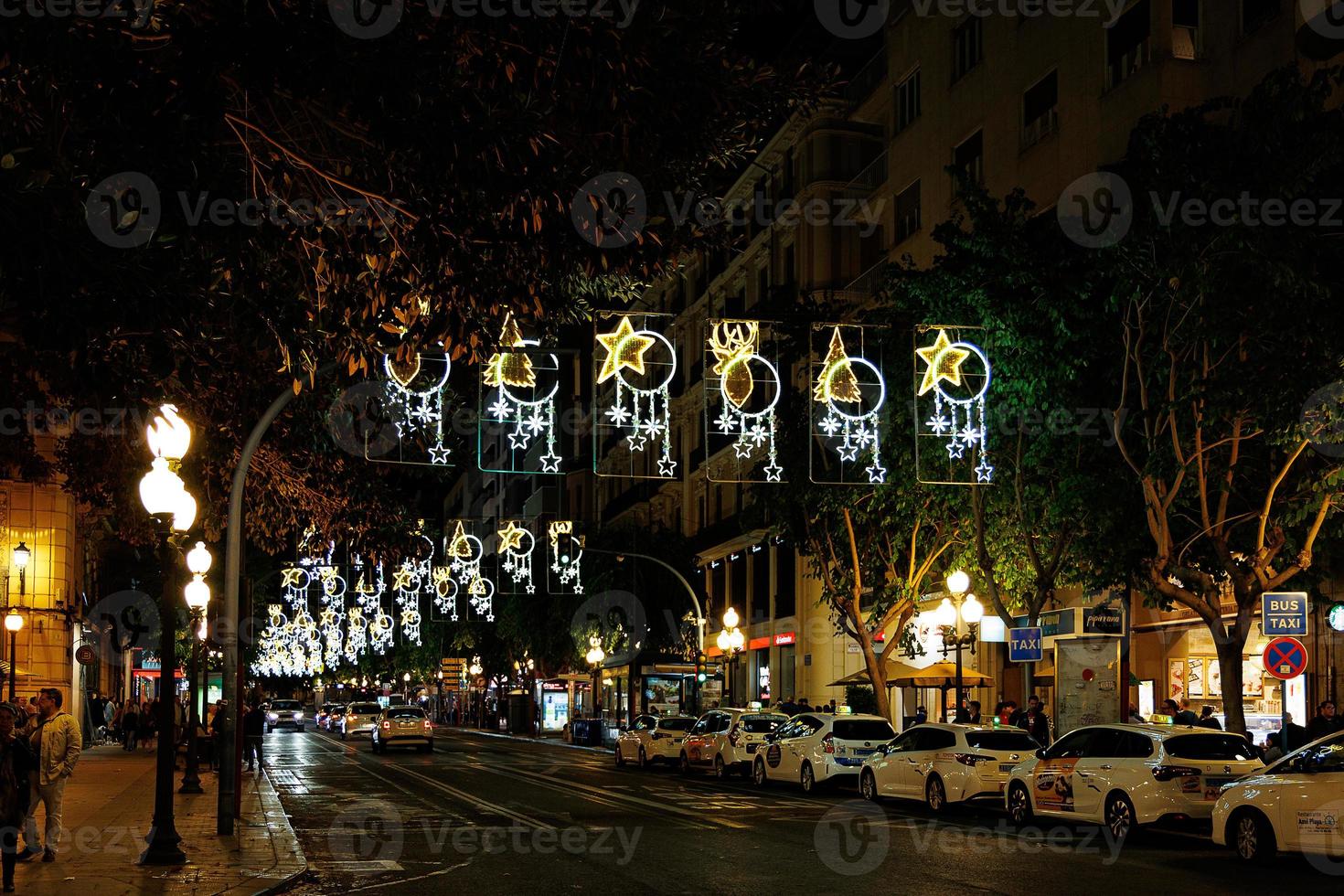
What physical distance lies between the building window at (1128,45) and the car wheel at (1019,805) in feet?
54.3

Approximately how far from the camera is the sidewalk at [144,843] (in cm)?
1478

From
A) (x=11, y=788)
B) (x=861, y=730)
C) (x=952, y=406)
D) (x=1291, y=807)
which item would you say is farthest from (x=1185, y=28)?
(x=11, y=788)

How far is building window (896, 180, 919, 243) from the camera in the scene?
45.3 meters

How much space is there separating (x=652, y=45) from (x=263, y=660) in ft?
268

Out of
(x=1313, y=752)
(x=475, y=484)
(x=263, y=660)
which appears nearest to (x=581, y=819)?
(x=1313, y=752)

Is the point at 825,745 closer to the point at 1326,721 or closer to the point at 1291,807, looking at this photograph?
the point at 1326,721

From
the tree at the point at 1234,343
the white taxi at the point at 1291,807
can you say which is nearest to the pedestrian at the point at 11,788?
the white taxi at the point at 1291,807

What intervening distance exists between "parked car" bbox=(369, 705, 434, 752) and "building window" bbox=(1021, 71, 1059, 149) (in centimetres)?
2802

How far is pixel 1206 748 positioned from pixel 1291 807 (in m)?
3.66

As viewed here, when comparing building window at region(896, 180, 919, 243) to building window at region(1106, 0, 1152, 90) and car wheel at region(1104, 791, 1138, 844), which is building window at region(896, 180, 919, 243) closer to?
building window at region(1106, 0, 1152, 90)

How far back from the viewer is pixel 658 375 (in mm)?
68188

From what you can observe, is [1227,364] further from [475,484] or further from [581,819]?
[475,484]

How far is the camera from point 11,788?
46.1 feet

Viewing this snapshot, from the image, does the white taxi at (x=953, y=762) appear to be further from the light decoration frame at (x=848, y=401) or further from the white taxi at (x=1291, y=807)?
the white taxi at (x=1291, y=807)
